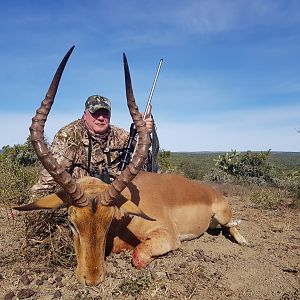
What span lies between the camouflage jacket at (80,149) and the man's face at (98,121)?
0.43ft

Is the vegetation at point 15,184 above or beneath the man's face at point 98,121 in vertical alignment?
beneath

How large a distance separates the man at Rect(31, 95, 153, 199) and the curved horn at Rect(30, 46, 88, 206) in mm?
2629

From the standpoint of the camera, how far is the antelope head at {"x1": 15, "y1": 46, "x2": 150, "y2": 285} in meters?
3.99

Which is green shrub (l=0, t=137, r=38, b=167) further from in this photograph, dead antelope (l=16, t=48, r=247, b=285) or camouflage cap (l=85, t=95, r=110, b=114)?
dead antelope (l=16, t=48, r=247, b=285)

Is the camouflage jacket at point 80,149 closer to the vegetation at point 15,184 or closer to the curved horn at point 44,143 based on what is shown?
the vegetation at point 15,184

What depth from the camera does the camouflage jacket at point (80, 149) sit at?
6.93 metres

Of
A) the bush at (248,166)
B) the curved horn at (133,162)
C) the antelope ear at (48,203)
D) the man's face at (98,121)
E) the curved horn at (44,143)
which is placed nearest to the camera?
the curved horn at (44,143)

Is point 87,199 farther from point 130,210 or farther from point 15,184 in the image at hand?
point 15,184

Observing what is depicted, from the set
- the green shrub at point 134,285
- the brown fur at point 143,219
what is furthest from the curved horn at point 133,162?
the green shrub at point 134,285

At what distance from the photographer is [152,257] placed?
516 cm

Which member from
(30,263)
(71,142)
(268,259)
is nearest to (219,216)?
(268,259)

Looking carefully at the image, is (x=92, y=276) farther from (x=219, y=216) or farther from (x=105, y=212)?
(x=219, y=216)

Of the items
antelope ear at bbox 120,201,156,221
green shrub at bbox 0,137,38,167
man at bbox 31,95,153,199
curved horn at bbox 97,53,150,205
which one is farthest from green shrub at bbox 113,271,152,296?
green shrub at bbox 0,137,38,167

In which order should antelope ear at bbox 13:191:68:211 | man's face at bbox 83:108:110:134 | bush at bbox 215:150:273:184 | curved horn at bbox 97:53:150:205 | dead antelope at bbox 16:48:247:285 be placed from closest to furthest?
dead antelope at bbox 16:48:247:285 → curved horn at bbox 97:53:150:205 → antelope ear at bbox 13:191:68:211 → man's face at bbox 83:108:110:134 → bush at bbox 215:150:273:184
